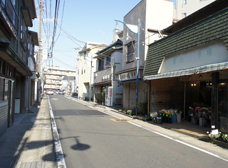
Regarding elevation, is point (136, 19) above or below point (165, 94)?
above

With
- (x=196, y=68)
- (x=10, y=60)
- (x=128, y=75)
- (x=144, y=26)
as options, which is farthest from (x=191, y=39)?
(x=128, y=75)

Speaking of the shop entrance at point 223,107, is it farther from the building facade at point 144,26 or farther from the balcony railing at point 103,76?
the balcony railing at point 103,76

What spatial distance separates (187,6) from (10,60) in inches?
1283

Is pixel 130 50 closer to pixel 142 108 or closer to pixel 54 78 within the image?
pixel 142 108

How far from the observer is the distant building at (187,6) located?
31500 mm

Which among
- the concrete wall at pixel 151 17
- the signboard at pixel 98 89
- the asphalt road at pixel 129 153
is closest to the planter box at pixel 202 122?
→ the asphalt road at pixel 129 153

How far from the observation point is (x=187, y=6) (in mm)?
33344

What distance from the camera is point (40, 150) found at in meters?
6.56

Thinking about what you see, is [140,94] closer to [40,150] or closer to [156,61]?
[156,61]

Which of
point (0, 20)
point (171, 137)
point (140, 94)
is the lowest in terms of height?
point (171, 137)

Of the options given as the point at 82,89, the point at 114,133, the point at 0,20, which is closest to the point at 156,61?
the point at 114,133

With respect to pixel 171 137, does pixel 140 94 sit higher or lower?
higher

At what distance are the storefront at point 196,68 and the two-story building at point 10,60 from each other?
7229 mm

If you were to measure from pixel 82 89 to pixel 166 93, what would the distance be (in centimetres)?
2934
